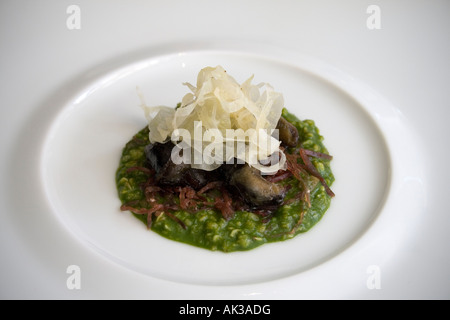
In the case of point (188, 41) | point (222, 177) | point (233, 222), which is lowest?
point (233, 222)

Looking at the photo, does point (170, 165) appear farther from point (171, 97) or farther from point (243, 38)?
point (243, 38)

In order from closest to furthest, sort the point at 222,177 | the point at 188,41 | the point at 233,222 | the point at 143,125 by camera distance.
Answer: the point at 233,222 < the point at 222,177 < the point at 143,125 < the point at 188,41

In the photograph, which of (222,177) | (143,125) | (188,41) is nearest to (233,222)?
(222,177)

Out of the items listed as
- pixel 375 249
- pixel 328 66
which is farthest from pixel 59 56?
pixel 375 249

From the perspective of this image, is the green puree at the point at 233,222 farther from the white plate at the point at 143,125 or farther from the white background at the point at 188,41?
the white background at the point at 188,41

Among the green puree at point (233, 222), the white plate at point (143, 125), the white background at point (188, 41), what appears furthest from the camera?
the green puree at point (233, 222)

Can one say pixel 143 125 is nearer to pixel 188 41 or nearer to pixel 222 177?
pixel 222 177

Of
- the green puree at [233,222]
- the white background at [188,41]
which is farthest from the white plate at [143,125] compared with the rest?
the white background at [188,41]
